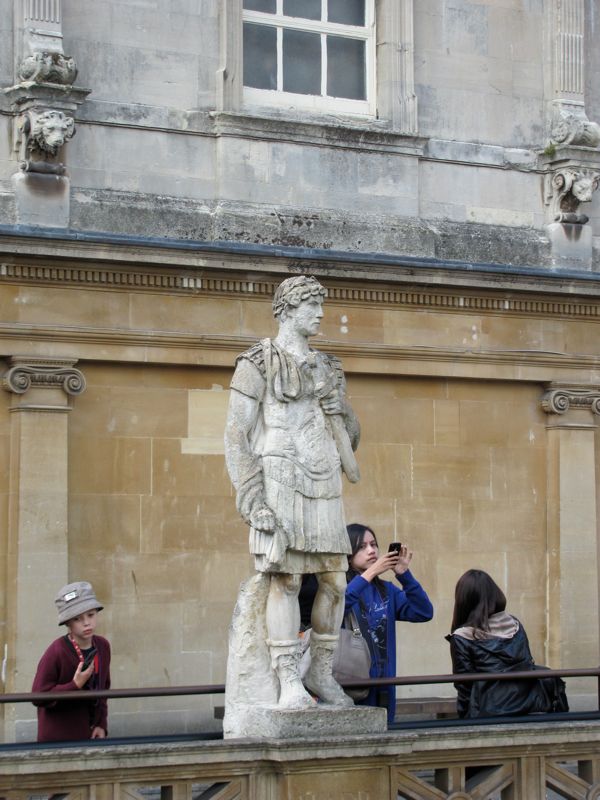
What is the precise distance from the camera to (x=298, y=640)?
34.4 ft

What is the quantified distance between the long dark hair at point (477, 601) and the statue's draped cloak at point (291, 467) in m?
1.27

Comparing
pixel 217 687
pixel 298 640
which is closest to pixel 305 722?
pixel 298 640

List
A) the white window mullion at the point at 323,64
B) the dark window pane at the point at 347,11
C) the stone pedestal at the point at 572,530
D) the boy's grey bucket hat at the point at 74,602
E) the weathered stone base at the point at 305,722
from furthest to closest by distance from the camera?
1. the stone pedestal at the point at 572,530
2. the dark window pane at the point at 347,11
3. the white window mullion at the point at 323,64
4. the boy's grey bucket hat at the point at 74,602
5. the weathered stone base at the point at 305,722

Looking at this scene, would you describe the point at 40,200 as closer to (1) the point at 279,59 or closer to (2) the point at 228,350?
(2) the point at 228,350

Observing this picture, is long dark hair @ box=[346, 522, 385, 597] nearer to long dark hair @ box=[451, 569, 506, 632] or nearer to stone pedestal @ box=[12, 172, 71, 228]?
long dark hair @ box=[451, 569, 506, 632]

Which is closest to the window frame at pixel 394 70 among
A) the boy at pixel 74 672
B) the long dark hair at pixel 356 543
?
the long dark hair at pixel 356 543

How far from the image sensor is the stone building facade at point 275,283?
15.1m

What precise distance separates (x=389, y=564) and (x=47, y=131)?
5.31 metres

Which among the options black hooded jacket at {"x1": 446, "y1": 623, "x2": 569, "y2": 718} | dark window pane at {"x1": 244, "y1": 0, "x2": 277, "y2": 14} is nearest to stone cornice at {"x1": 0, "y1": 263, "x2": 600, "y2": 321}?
dark window pane at {"x1": 244, "y1": 0, "x2": 277, "y2": 14}

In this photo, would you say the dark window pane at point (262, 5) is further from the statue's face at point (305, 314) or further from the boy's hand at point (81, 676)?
the boy's hand at point (81, 676)

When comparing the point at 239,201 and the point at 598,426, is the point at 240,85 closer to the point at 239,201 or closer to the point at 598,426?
the point at 239,201

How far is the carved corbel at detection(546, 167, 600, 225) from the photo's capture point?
17.6 m

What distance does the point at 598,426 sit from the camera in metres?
17.8

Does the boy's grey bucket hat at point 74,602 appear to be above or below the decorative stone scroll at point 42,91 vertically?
below
